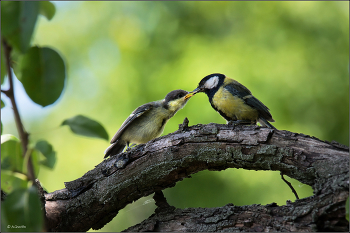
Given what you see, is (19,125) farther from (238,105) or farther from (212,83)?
(212,83)

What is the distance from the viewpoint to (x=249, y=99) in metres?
3.75

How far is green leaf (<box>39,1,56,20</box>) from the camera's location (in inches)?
58.6

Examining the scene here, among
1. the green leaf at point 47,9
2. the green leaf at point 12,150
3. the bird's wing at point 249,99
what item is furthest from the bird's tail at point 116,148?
the green leaf at point 47,9

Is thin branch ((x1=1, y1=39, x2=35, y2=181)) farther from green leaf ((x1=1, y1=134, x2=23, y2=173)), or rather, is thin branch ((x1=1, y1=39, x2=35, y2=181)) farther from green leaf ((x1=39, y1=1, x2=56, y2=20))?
green leaf ((x1=1, y1=134, x2=23, y2=173))

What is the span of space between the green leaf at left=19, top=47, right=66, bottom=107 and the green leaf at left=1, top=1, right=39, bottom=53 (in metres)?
0.20

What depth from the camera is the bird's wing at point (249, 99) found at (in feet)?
12.1

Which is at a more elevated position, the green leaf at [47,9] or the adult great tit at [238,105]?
the adult great tit at [238,105]

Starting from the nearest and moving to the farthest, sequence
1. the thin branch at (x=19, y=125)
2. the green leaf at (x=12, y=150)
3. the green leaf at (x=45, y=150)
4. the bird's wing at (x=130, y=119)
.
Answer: the thin branch at (x=19, y=125)
the green leaf at (x=45, y=150)
the green leaf at (x=12, y=150)
the bird's wing at (x=130, y=119)

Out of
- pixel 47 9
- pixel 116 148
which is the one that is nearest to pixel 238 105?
pixel 116 148

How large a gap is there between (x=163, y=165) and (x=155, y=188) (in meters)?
0.28

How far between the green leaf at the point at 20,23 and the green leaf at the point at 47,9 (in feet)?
0.69

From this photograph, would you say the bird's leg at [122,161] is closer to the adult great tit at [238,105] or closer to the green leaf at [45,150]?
the green leaf at [45,150]

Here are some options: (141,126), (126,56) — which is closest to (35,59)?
(141,126)

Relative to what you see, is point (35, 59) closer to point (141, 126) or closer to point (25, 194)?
point (25, 194)
